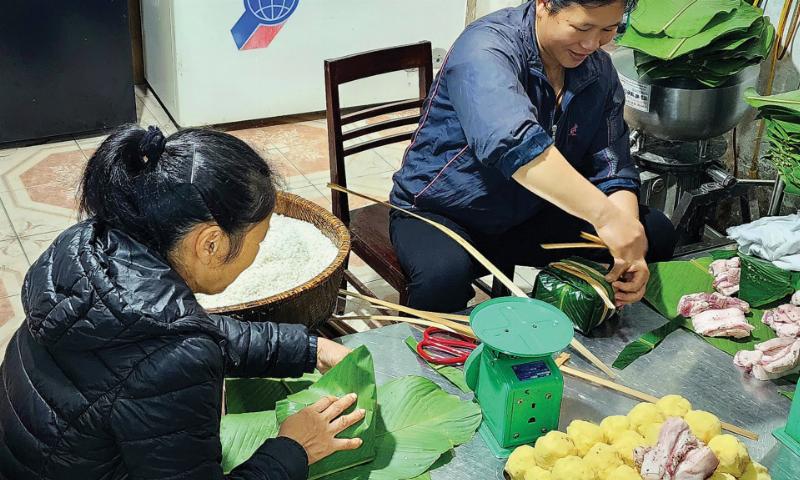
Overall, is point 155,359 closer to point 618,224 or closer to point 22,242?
point 618,224

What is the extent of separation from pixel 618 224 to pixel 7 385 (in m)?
1.29

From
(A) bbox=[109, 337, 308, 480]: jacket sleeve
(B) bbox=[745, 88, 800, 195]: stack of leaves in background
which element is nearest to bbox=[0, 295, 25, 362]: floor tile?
(A) bbox=[109, 337, 308, 480]: jacket sleeve

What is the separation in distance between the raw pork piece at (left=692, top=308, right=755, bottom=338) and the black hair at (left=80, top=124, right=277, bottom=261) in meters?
1.10

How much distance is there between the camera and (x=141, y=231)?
1274 mm

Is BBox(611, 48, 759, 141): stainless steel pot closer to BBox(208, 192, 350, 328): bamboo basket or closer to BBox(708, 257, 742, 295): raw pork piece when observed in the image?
BBox(708, 257, 742, 295): raw pork piece

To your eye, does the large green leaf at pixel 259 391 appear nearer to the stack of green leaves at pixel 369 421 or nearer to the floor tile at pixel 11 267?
the stack of green leaves at pixel 369 421

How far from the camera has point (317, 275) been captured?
1.91m

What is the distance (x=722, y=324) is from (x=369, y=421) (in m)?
0.85

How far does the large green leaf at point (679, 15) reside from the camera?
242 centimetres

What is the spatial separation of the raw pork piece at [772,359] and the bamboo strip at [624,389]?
7.0 inches

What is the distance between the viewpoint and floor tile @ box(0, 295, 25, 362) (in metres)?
2.85

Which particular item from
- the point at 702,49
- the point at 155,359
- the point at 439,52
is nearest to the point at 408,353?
the point at 155,359

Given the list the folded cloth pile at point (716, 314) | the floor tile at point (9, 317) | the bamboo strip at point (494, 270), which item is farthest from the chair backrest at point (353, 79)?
the floor tile at point (9, 317)

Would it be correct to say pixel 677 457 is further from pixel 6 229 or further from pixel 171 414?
pixel 6 229
